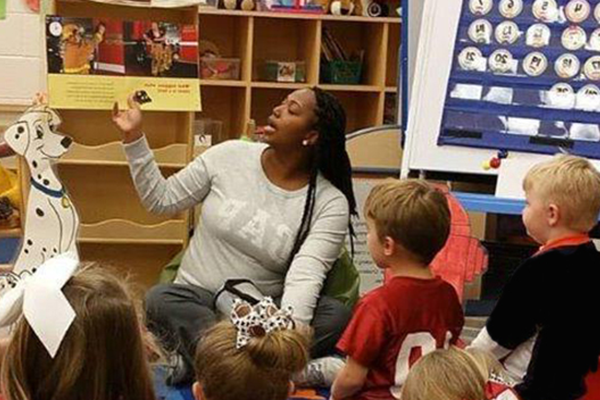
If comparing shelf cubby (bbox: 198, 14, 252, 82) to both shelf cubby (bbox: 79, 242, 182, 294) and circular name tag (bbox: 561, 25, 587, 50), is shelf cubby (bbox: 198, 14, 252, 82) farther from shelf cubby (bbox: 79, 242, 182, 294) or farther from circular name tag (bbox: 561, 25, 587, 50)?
circular name tag (bbox: 561, 25, 587, 50)

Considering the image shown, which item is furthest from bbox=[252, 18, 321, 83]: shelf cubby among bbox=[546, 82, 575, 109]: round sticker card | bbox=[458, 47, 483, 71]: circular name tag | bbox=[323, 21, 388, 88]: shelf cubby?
bbox=[546, 82, 575, 109]: round sticker card

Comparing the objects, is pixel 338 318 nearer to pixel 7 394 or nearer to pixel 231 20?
pixel 7 394

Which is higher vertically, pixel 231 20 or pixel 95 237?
pixel 231 20

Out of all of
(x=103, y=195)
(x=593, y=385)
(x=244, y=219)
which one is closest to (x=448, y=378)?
(x=593, y=385)

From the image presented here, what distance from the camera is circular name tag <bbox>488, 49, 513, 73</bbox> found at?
275cm

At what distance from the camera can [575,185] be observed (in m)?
2.12

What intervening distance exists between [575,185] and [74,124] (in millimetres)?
1923

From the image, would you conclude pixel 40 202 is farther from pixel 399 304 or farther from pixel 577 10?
pixel 577 10

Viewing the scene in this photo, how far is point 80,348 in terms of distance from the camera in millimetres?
1220

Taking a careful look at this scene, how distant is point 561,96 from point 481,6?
35 centimetres

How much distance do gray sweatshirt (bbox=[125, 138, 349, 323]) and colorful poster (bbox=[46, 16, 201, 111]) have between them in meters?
0.40

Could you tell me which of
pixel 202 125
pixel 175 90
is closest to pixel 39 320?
pixel 175 90

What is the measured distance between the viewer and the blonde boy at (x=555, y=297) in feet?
6.76

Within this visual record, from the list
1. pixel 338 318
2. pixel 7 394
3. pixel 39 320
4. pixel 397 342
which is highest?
pixel 39 320
